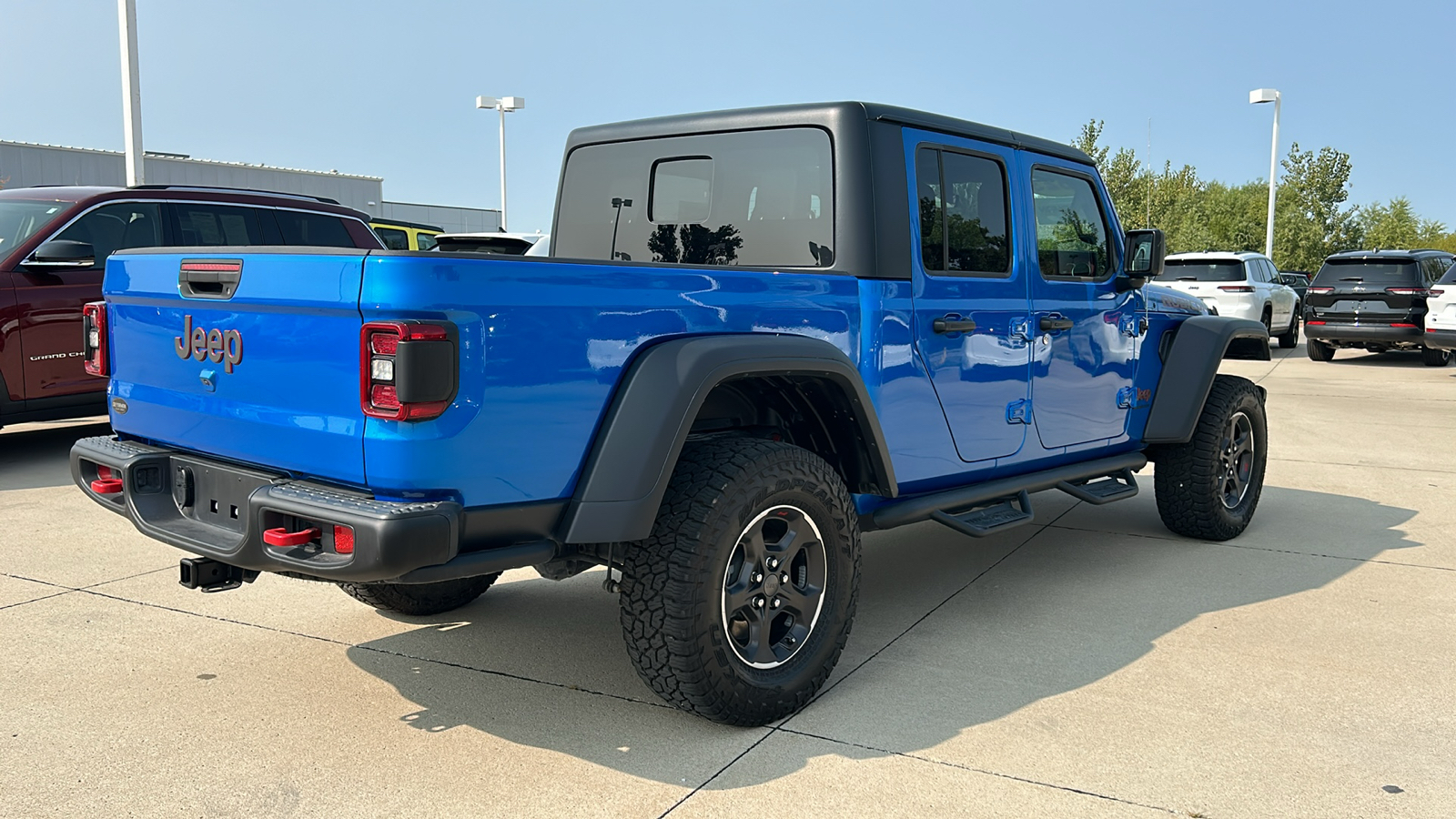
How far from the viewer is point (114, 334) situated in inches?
155

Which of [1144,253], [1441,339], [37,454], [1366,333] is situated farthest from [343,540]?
[1366,333]

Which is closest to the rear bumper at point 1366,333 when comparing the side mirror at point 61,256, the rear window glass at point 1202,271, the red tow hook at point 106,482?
the rear window glass at point 1202,271

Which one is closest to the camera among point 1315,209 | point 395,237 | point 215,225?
point 215,225

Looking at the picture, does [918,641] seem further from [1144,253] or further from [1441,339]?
[1441,339]

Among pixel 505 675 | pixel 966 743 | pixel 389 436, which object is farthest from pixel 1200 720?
pixel 389 436

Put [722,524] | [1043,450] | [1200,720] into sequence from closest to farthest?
[722,524] → [1200,720] → [1043,450]

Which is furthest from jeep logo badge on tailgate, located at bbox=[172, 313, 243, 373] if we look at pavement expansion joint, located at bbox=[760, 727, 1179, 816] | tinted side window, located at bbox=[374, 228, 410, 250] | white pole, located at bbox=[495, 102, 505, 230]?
white pole, located at bbox=[495, 102, 505, 230]

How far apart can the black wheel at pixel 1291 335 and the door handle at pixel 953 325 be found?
19.4 metres

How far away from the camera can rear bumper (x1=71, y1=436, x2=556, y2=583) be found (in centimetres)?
292

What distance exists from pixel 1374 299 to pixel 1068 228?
15.0m

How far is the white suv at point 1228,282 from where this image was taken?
1894 cm

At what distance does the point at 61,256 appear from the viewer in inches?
311

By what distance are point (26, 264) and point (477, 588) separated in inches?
205

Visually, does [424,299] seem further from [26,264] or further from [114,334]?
[26,264]
